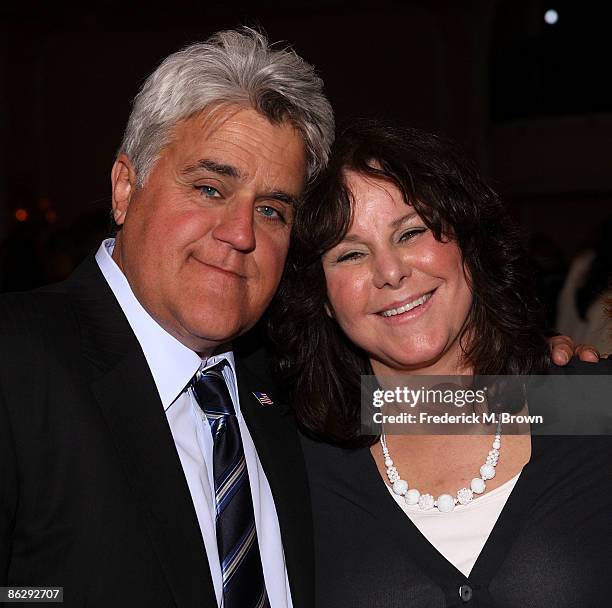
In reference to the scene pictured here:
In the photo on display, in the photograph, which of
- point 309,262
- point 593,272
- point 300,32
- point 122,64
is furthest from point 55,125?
point 309,262

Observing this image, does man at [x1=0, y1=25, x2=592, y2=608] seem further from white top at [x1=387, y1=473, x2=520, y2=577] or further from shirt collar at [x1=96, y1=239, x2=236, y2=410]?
white top at [x1=387, y1=473, x2=520, y2=577]

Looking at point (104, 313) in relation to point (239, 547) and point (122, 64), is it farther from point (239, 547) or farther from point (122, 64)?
point (122, 64)

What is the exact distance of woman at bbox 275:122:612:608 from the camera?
6.07 feet

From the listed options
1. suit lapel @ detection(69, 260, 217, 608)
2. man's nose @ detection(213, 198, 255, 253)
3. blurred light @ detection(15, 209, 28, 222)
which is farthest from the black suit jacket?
blurred light @ detection(15, 209, 28, 222)

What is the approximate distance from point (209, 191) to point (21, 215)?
291 inches

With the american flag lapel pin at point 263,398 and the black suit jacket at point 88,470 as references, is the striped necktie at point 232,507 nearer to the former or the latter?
the black suit jacket at point 88,470

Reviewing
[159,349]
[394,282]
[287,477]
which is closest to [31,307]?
[159,349]

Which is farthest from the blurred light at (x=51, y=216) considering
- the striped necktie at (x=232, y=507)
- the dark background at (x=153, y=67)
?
the striped necktie at (x=232, y=507)

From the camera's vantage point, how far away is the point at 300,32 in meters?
9.27

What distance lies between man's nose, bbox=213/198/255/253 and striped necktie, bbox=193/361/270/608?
30 cm

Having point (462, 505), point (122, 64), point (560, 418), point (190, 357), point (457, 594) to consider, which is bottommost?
point (457, 594)

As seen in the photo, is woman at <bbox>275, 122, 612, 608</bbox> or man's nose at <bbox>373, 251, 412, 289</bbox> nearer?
woman at <bbox>275, 122, 612, 608</bbox>

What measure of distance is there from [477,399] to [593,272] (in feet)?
6.34

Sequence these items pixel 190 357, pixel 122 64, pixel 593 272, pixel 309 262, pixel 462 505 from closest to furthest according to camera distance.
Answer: pixel 190 357, pixel 462 505, pixel 309 262, pixel 593 272, pixel 122 64
